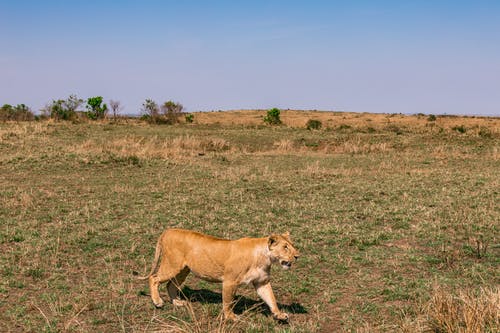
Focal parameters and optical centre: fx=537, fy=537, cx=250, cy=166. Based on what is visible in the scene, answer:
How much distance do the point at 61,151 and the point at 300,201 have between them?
13181mm

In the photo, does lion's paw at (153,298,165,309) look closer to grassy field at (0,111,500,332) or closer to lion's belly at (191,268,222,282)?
grassy field at (0,111,500,332)

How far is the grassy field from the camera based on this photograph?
261 inches

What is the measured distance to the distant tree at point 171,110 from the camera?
49094 millimetres

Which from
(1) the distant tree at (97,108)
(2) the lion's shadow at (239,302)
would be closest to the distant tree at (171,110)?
(1) the distant tree at (97,108)

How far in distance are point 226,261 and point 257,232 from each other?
14.6ft

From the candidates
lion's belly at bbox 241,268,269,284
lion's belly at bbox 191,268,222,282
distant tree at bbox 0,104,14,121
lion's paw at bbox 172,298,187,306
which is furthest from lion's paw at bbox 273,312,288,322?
distant tree at bbox 0,104,14,121

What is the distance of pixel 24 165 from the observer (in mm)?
20250

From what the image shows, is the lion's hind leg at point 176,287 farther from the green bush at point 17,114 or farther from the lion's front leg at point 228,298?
the green bush at point 17,114

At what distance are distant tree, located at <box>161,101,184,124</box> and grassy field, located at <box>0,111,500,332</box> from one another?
24.7 meters

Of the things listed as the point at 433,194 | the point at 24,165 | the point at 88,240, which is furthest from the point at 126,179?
the point at 433,194

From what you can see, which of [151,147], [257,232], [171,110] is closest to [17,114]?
[171,110]

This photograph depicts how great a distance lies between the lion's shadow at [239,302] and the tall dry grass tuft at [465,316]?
1.79m

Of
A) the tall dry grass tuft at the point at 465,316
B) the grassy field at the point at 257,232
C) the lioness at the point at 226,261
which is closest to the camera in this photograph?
the tall dry grass tuft at the point at 465,316

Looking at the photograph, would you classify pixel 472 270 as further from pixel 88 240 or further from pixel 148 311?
pixel 88 240
